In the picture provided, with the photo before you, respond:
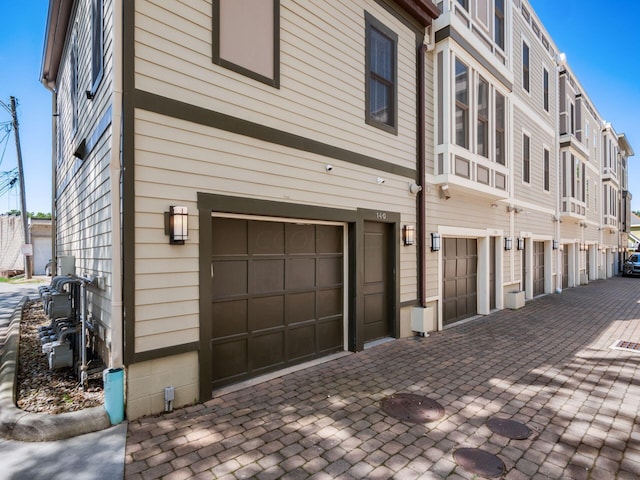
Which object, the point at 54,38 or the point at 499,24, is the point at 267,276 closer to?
the point at 54,38

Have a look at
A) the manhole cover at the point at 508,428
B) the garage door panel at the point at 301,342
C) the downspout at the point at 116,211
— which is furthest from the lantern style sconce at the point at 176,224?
the manhole cover at the point at 508,428

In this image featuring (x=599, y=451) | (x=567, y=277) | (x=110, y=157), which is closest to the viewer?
(x=599, y=451)

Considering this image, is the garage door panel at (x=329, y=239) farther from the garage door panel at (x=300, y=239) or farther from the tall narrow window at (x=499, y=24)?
the tall narrow window at (x=499, y=24)

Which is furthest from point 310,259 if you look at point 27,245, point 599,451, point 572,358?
point 27,245

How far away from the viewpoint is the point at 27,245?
1494 cm

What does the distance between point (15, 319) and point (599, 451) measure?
989 cm

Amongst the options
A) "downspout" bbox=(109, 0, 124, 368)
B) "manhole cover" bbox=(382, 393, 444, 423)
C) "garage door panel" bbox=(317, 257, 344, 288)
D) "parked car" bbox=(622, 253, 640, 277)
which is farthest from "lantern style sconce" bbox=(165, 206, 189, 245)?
"parked car" bbox=(622, 253, 640, 277)

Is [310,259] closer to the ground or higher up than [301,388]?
higher up

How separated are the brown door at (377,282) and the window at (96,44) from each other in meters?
4.52

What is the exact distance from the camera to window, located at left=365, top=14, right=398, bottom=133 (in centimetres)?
616

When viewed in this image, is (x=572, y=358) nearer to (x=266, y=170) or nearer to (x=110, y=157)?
(x=266, y=170)

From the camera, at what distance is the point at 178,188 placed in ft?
12.3

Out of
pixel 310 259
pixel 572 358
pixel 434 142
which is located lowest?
pixel 572 358

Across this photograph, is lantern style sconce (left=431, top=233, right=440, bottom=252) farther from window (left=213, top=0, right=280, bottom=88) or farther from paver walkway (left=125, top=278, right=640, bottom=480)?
window (left=213, top=0, right=280, bottom=88)
